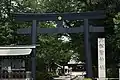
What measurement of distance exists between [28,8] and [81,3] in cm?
610

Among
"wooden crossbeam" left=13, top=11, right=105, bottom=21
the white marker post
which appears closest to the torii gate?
"wooden crossbeam" left=13, top=11, right=105, bottom=21

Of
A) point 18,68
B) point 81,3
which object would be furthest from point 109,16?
point 18,68

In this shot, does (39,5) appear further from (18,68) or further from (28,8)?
(18,68)

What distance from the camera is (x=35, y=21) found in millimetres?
21156

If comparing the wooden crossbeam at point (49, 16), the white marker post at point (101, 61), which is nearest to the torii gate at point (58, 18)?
the wooden crossbeam at point (49, 16)

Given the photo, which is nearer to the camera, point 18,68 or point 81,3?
point 18,68

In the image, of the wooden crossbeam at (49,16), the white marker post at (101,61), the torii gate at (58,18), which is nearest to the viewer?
the white marker post at (101,61)

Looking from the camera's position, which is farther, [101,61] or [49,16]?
[49,16]

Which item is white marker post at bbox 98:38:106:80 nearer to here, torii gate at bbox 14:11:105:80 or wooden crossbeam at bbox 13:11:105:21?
torii gate at bbox 14:11:105:80

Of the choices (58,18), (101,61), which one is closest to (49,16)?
(58,18)

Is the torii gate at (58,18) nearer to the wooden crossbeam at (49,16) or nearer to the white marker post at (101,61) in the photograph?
the wooden crossbeam at (49,16)

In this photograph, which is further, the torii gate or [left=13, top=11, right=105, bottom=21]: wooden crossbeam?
[left=13, top=11, right=105, bottom=21]: wooden crossbeam

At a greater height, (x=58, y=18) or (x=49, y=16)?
(x=49, y=16)

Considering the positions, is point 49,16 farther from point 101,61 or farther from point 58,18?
point 101,61
